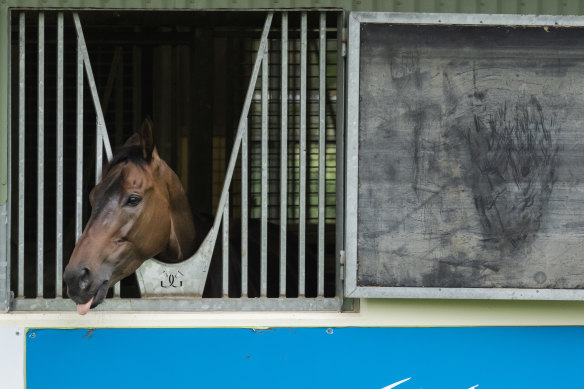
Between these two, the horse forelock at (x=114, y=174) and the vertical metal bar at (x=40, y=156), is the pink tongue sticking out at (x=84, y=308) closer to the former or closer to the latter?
the vertical metal bar at (x=40, y=156)

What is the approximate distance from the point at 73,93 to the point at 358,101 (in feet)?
14.9

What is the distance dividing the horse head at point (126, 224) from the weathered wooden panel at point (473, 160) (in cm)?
94

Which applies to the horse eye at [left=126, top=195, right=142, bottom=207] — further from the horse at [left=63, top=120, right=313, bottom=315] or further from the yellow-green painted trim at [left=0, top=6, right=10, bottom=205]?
the yellow-green painted trim at [left=0, top=6, right=10, bottom=205]

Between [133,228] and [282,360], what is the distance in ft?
2.88

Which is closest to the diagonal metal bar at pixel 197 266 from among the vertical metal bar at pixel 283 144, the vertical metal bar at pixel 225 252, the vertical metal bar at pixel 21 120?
the vertical metal bar at pixel 225 252

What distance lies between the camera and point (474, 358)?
3.48 meters

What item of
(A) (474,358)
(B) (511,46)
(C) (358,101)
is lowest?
(A) (474,358)

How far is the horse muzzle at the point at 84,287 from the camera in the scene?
323 centimetres

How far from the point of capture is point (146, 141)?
11.7 feet

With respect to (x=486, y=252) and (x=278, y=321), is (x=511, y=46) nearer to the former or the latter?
(x=486, y=252)

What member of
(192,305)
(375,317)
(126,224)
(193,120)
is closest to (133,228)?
(126,224)

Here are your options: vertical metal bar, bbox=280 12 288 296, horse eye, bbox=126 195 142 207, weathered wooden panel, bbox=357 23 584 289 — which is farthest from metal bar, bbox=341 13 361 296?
horse eye, bbox=126 195 142 207

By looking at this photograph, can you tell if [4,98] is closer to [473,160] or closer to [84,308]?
[84,308]

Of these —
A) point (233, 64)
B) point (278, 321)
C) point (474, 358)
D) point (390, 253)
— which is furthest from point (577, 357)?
point (233, 64)
